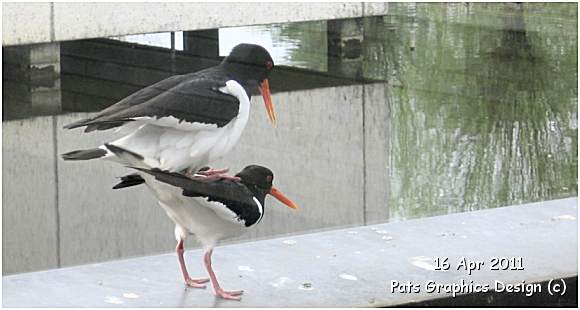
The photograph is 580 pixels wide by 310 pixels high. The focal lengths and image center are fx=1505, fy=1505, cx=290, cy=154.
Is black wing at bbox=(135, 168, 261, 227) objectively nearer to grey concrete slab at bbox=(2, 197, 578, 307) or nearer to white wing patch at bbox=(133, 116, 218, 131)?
white wing patch at bbox=(133, 116, 218, 131)

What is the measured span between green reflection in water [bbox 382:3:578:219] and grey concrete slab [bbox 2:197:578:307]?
12 cm

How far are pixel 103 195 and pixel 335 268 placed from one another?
0.50 m

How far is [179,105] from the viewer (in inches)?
107

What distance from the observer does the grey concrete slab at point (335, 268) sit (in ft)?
9.58

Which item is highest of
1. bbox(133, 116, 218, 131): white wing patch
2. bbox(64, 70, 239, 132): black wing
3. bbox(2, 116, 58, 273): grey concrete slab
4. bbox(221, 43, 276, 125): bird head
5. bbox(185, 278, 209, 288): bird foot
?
bbox(221, 43, 276, 125): bird head

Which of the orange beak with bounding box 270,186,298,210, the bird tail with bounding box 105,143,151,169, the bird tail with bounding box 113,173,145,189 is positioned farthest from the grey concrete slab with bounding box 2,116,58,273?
the orange beak with bounding box 270,186,298,210

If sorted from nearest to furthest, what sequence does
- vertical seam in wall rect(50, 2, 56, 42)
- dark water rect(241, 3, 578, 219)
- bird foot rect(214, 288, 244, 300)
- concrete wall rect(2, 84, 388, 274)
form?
bird foot rect(214, 288, 244, 300) < concrete wall rect(2, 84, 388, 274) < vertical seam in wall rect(50, 2, 56, 42) < dark water rect(241, 3, 578, 219)

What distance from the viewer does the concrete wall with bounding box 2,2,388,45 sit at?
3.31m

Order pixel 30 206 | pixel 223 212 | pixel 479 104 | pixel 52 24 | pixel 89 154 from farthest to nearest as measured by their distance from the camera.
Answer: pixel 479 104
pixel 52 24
pixel 30 206
pixel 223 212
pixel 89 154

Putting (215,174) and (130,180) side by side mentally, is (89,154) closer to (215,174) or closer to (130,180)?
(130,180)

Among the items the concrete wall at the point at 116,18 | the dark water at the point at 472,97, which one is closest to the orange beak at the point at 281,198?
the dark water at the point at 472,97

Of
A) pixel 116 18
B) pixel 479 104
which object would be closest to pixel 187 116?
pixel 116 18

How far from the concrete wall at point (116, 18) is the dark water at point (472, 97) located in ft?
0.31

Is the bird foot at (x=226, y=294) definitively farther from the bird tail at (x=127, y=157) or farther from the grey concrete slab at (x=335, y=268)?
the bird tail at (x=127, y=157)
